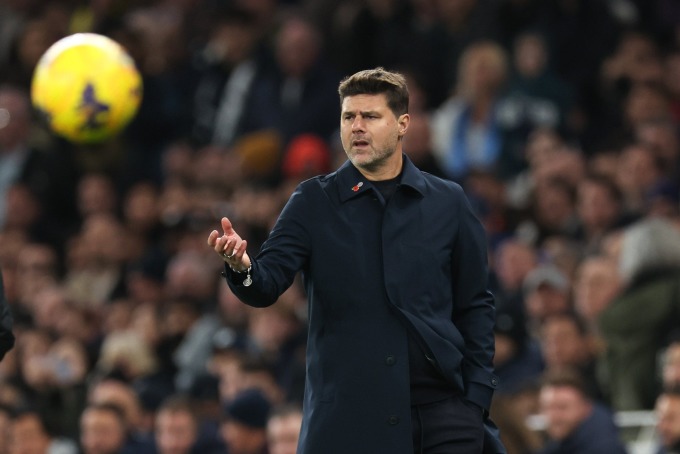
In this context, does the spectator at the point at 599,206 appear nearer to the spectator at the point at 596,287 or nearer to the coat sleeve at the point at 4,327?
the spectator at the point at 596,287

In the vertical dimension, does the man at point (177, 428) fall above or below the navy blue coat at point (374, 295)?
below

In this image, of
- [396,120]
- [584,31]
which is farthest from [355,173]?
[584,31]

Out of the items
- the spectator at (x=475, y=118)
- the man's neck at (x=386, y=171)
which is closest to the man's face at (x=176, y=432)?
the spectator at (x=475, y=118)

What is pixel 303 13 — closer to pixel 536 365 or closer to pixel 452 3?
pixel 452 3

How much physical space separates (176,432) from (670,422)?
11.3 feet

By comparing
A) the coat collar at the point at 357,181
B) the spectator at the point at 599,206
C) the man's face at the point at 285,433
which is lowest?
the man's face at the point at 285,433

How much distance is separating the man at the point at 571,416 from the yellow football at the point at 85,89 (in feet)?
10.3

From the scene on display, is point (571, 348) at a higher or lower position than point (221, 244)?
lower

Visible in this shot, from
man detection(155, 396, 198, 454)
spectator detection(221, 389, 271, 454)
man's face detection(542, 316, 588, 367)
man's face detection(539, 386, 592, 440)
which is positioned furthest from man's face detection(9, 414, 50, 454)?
man's face detection(539, 386, 592, 440)

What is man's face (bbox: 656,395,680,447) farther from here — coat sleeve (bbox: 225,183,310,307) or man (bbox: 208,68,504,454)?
coat sleeve (bbox: 225,183,310,307)

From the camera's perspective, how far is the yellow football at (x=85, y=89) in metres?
9.62

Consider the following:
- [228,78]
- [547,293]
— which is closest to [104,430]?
[547,293]

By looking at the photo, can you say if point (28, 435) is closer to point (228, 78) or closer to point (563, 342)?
point (563, 342)

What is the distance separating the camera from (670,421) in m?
8.39
